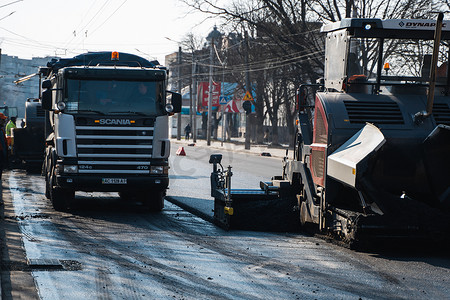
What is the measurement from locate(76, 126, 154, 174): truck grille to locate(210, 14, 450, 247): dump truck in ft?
6.98

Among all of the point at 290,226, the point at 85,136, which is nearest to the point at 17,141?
the point at 85,136

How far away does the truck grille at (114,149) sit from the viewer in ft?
41.7

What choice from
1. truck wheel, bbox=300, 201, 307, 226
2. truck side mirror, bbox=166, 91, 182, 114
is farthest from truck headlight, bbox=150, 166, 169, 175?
truck wheel, bbox=300, 201, 307, 226

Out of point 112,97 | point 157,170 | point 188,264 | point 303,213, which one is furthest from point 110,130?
point 188,264

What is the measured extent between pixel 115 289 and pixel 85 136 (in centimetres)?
627

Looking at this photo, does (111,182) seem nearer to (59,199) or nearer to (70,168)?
(70,168)

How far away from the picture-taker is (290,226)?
1083cm

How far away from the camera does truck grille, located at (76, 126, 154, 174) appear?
12.7 meters

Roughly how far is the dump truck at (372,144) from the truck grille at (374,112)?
0.01 meters

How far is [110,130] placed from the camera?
1277 cm

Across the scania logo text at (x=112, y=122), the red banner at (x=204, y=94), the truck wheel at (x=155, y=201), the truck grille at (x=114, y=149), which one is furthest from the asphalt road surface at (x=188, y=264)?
the red banner at (x=204, y=94)

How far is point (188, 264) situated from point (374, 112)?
3.23 metres

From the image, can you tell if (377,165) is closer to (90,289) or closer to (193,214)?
(90,289)

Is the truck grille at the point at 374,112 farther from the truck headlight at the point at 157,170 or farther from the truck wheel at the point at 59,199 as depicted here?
the truck wheel at the point at 59,199
